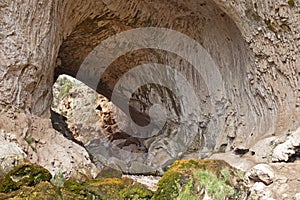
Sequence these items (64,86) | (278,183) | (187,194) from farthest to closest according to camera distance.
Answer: (64,86), (278,183), (187,194)

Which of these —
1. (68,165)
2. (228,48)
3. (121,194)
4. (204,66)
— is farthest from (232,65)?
(121,194)

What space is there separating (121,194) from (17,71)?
11.4 feet

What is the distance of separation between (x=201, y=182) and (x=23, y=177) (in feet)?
5.38

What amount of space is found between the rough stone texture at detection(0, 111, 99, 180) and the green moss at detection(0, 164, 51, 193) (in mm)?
1364

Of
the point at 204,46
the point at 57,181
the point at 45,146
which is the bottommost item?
the point at 57,181

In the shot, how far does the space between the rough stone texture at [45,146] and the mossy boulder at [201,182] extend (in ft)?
7.01

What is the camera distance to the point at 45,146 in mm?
5188

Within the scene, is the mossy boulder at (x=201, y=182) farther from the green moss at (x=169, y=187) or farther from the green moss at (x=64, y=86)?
the green moss at (x=64, y=86)

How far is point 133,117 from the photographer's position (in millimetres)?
13055

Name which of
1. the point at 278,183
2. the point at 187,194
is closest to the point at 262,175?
the point at 278,183

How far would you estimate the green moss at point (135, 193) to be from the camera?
2919 millimetres

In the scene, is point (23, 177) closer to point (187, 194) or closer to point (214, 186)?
point (187, 194)

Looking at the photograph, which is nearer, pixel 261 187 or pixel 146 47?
pixel 261 187

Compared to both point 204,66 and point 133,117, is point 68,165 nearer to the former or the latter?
point 204,66
